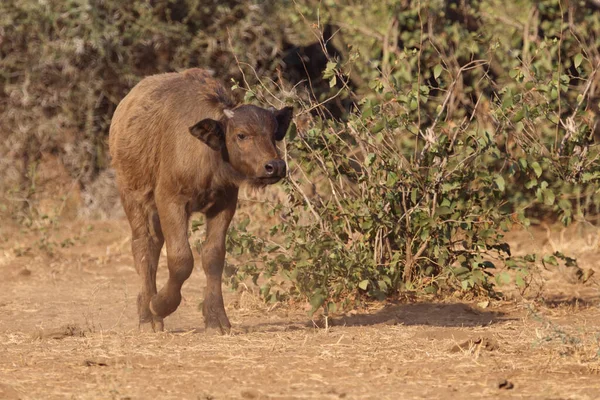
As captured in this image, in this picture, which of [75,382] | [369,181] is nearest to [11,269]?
[369,181]

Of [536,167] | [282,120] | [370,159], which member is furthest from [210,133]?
[536,167]

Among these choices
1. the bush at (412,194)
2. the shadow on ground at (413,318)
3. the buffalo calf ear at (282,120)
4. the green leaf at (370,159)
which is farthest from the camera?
the bush at (412,194)

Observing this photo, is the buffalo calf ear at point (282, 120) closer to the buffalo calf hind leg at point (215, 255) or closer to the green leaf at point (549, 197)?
the buffalo calf hind leg at point (215, 255)

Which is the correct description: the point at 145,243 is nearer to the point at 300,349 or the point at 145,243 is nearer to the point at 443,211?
the point at 300,349

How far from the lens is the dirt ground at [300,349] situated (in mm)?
5445

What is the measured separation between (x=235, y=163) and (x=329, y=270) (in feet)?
5.23

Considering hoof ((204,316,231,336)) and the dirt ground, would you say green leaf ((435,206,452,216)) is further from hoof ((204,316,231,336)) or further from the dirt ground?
hoof ((204,316,231,336))

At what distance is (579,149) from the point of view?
8734 mm

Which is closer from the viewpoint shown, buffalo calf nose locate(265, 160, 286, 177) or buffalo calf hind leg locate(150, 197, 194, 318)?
buffalo calf nose locate(265, 160, 286, 177)

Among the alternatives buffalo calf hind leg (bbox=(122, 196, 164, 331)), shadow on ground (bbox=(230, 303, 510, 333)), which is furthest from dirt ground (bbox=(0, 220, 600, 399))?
buffalo calf hind leg (bbox=(122, 196, 164, 331))

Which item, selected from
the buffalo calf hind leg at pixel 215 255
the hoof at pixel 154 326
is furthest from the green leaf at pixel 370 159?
the hoof at pixel 154 326

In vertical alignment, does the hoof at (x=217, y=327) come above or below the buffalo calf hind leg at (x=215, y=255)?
below

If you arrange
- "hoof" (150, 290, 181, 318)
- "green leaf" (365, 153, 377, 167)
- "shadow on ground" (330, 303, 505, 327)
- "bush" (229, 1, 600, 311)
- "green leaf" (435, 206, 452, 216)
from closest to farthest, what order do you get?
1. "hoof" (150, 290, 181, 318)
2. "shadow on ground" (330, 303, 505, 327)
3. "green leaf" (365, 153, 377, 167)
4. "bush" (229, 1, 600, 311)
5. "green leaf" (435, 206, 452, 216)

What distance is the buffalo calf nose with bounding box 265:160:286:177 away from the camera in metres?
6.95
